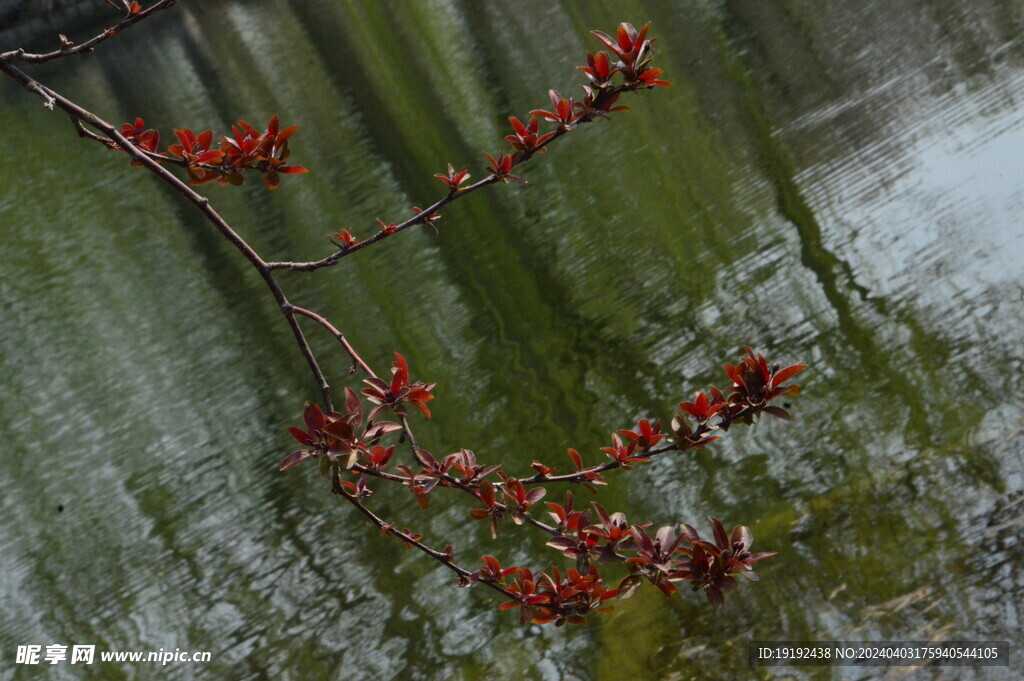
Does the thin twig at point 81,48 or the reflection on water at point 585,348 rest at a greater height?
the thin twig at point 81,48

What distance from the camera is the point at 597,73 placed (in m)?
1.12

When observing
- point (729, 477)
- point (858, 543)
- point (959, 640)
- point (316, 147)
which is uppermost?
point (316, 147)

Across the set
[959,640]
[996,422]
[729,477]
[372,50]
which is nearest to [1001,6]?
[996,422]

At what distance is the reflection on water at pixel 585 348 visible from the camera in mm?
2072

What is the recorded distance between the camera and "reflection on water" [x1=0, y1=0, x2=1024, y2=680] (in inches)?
81.6

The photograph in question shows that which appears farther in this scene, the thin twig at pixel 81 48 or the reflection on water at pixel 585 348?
the reflection on water at pixel 585 348

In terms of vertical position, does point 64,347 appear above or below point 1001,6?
above

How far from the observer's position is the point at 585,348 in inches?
113

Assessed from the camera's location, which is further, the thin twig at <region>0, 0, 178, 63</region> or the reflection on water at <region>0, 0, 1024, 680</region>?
the reflection on water at <region>0, 0, 1024, 680</region>

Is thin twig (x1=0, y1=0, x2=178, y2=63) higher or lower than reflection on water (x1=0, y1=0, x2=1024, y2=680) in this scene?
A: higher

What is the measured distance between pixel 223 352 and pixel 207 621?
1.30m

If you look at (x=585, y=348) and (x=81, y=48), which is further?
(x=585, y=348)

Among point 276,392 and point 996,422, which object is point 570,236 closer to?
point 276,392

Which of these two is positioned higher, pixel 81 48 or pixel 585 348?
pixel 81 48
